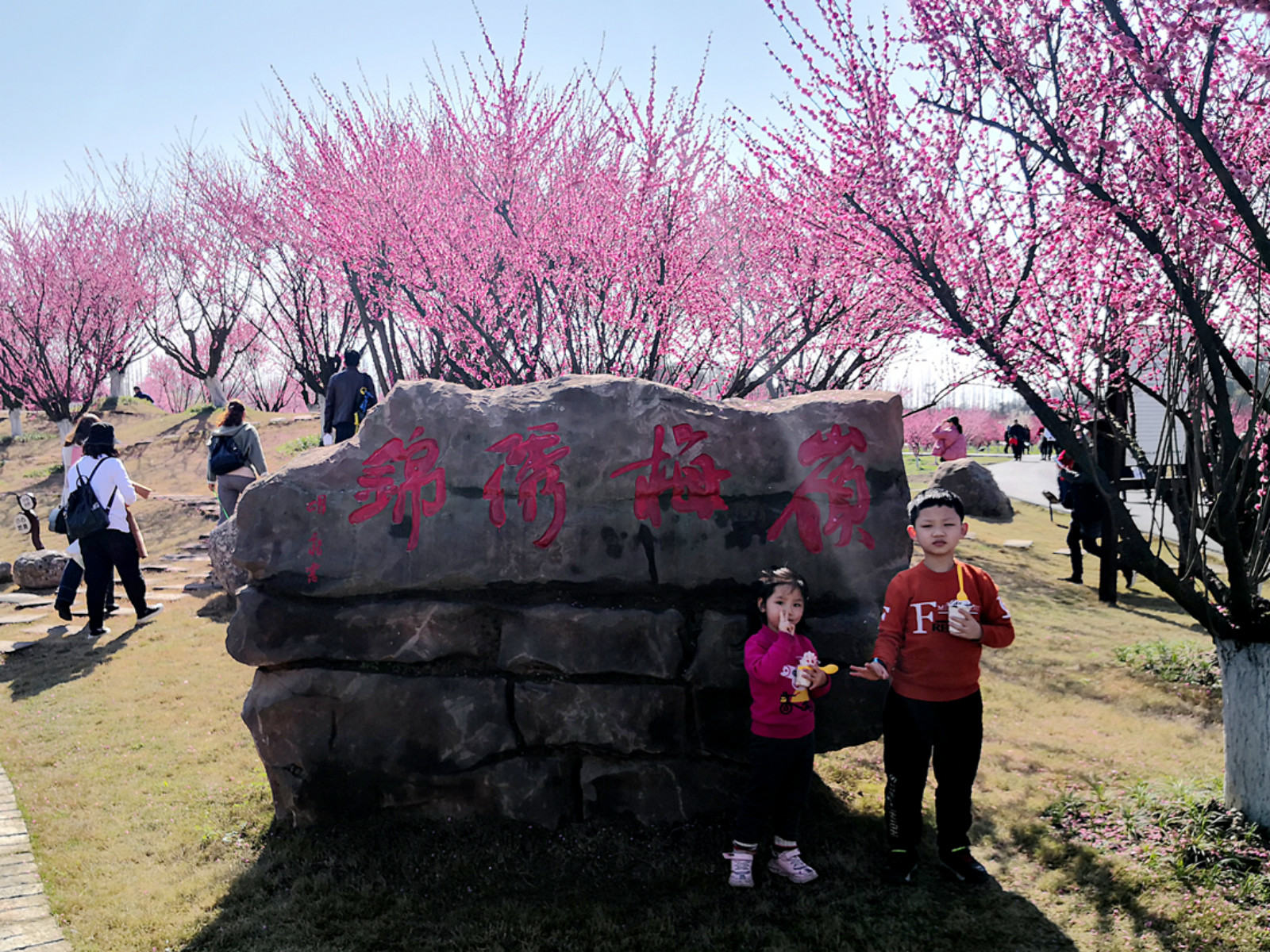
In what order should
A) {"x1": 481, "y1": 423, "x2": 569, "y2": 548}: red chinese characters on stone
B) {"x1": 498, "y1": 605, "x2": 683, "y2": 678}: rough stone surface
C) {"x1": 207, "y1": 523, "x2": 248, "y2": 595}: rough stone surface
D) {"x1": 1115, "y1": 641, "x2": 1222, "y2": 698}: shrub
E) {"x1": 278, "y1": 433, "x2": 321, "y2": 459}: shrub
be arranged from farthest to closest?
{"x1": 278, "y1": 433, "x2": 321, "y2": 459}: shrub < {"x1": 207, "y1": 523, "x2": 248, "y2": 595}: rough stone surface < {"x1": 1115, "y1": 641, "x2": 1222, "y2": 698}: shrub < {"x1": 481, "y1": 423, "x2": 569, "y2": 548}: red chinese characters on stone < {"x1": 498, "y1": 605, "x2": 683, "y2": 678}: rough stone surface

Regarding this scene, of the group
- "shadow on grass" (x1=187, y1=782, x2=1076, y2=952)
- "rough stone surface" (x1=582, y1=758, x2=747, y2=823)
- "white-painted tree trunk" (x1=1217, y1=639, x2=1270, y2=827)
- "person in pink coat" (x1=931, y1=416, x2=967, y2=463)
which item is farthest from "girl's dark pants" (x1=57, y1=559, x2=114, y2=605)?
"person in pink coat" (x1=931, y1=416, x2=967, y2=463)

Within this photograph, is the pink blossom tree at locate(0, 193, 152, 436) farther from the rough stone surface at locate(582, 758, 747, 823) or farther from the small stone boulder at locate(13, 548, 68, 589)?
the rough stone surface at locate(582, 758, 747, 823)

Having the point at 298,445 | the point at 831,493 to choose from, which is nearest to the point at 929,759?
the point at 831,493

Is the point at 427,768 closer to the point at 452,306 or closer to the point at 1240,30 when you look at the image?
the point at 1240,30

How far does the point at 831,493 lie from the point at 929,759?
3.98ft

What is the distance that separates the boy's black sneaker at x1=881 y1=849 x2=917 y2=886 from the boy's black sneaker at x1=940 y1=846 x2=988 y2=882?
143mm

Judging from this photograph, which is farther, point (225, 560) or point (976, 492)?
point (976, 492)

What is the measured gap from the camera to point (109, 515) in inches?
266

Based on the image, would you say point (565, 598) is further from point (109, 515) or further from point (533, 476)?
point (109, 515)

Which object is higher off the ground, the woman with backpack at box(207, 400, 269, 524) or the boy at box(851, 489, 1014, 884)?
the woman with backpack at box(207, 400, 269, 524)

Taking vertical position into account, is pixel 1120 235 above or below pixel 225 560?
above

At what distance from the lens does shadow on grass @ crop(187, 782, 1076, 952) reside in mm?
3064

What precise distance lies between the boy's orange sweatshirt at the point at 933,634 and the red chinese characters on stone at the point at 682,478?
0.92 metres

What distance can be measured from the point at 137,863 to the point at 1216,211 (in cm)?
558
